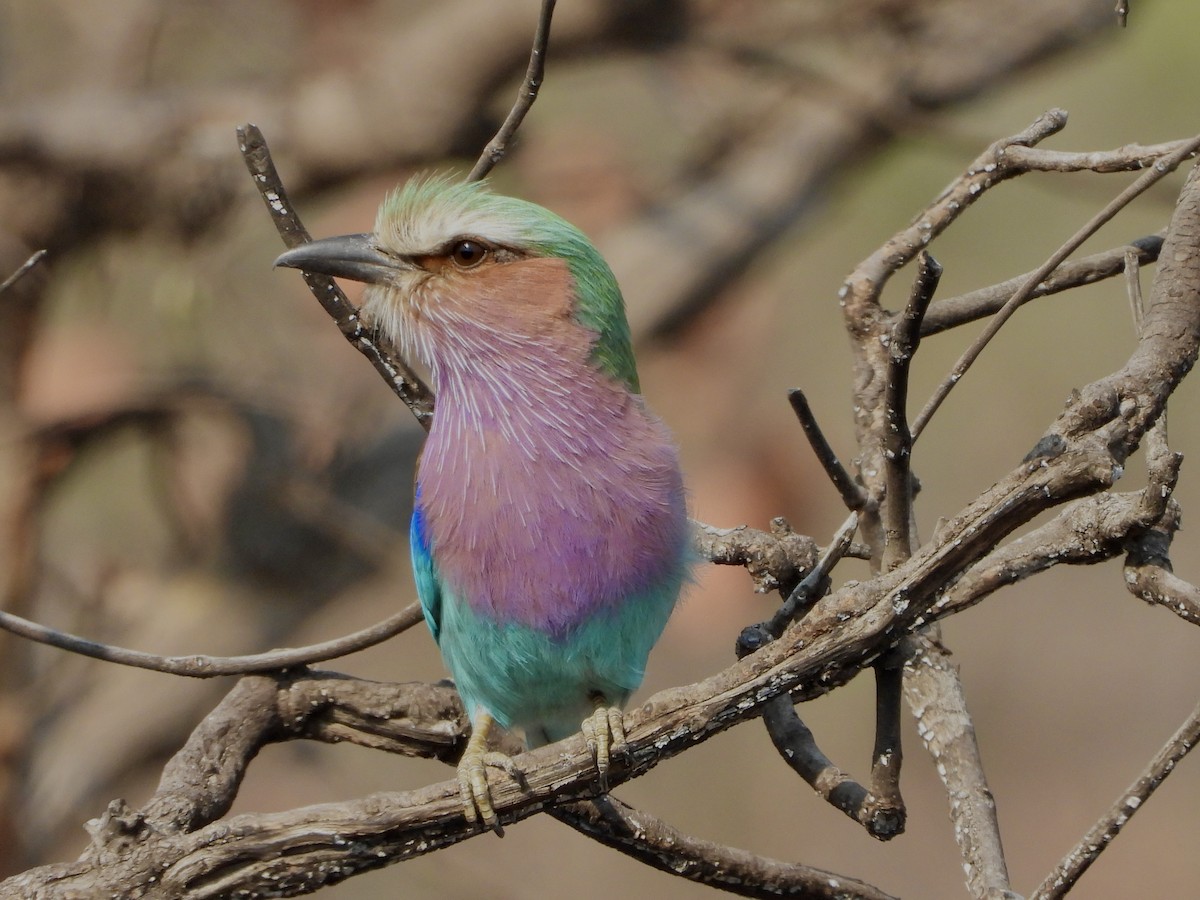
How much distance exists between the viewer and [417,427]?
18.6 ft

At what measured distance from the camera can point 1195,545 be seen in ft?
24.4

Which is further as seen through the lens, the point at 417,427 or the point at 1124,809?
the point at 417,427

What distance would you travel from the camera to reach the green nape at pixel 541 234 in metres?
2.81

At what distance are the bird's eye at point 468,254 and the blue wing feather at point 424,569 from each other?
0.48 m

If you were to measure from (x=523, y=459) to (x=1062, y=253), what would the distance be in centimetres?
109

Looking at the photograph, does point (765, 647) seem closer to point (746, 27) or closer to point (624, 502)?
point (624, 502)

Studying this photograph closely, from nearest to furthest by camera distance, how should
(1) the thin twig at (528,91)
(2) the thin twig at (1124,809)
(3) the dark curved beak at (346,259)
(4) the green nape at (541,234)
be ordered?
(2) the thin twig at (1124,809), (1) the thin twig at (528,91), (3) the dark curved beak at (346,259), (4) the green nape at (541,234)

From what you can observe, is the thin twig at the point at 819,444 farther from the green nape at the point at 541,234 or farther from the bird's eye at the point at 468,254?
the bird's eye at the point at 468,254

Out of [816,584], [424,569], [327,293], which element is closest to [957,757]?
[816,584]

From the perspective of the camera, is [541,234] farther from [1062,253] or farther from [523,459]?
[1062,253]

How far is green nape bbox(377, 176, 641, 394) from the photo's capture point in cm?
281

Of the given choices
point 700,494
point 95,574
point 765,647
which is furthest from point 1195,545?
point 765,647

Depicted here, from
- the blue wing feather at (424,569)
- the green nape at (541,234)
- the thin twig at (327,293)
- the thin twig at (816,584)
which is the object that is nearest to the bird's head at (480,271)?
the green nape at (541,234)

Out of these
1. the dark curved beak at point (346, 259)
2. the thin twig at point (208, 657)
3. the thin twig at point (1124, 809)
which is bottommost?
the thin twig at point (1124, 809)
